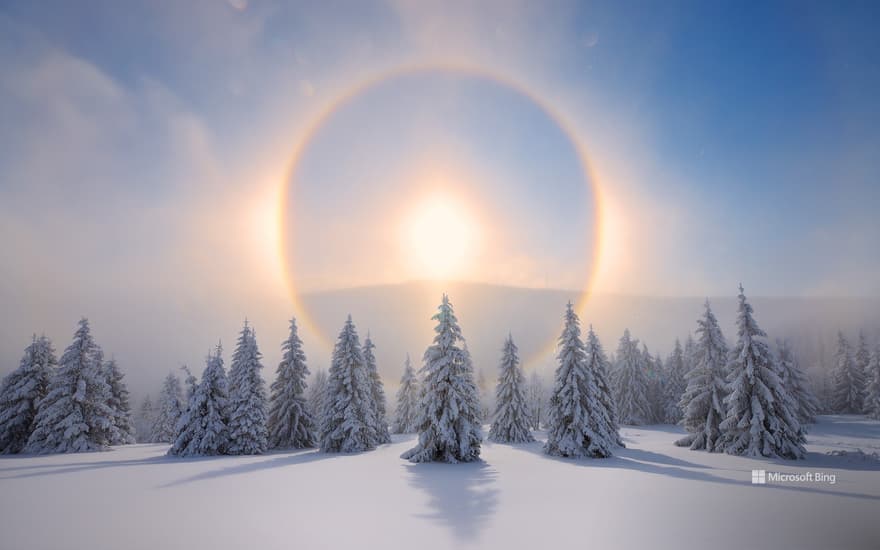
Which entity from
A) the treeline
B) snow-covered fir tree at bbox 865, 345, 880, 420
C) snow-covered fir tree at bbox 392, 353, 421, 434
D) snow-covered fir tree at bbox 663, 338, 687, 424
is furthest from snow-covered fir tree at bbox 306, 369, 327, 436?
snow-covered fir tree at bbox 865, 345, 880, 420

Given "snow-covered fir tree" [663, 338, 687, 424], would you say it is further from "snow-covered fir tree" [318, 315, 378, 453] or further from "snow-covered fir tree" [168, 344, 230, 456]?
"snow-covered fir tree" [168, 344, 230, 456]

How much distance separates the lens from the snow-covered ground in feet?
34.9

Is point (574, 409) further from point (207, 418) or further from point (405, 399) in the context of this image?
point (405, 399)

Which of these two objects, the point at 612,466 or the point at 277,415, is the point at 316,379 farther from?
the point at 612,466

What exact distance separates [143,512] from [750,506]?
68.5 ft

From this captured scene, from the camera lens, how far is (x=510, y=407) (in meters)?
45.2

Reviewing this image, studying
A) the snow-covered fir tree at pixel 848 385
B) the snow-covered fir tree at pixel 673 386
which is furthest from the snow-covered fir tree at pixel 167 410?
the snow-covered fir tree at pixel 848 385

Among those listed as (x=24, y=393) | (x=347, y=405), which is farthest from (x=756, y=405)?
(x=24, y=393)

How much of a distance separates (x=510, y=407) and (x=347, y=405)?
19.0 metres

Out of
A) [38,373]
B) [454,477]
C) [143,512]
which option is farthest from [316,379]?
[143,512]

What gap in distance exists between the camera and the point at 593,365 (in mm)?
36906

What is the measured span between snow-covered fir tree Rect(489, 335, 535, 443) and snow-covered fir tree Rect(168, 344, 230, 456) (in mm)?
27544

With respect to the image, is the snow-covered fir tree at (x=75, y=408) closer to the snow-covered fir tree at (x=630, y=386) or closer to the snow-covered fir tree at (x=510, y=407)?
the snow-covered fir tree at (x=510, y=407)

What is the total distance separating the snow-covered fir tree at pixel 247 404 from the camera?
3428 cm
